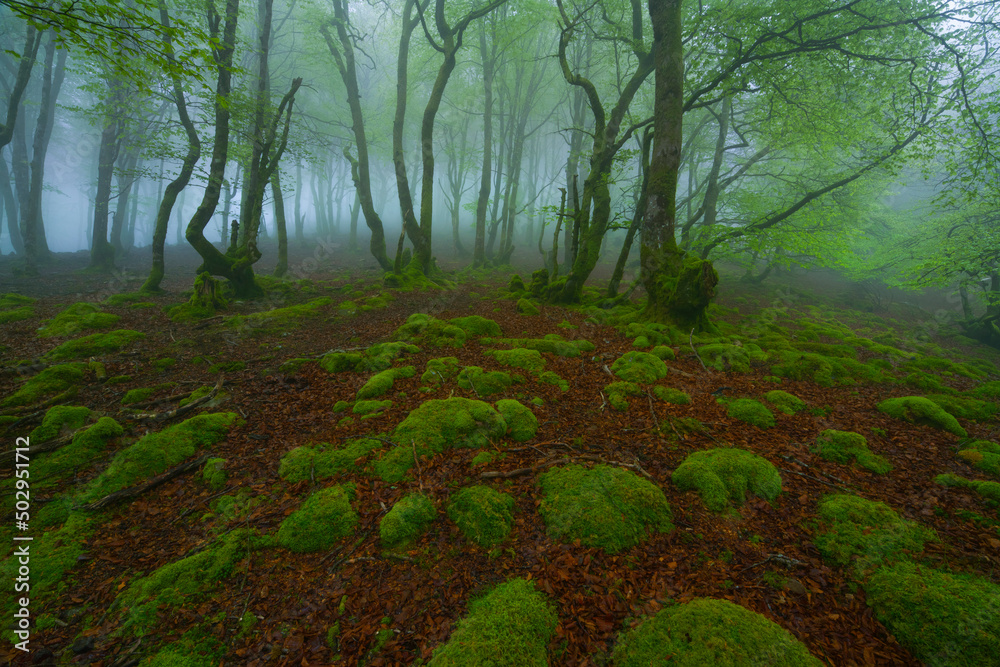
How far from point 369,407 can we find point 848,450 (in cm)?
590

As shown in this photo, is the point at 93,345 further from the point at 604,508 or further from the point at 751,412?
the point at 751,412

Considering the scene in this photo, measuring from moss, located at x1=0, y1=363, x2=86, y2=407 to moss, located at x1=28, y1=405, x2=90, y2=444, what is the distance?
3.01ft

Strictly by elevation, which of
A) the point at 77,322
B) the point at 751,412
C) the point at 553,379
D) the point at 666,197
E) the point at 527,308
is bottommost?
the point at 751,412

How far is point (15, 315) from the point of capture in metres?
8.70

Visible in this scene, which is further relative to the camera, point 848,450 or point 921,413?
point 921,413

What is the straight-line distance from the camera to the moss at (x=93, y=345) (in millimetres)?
6391

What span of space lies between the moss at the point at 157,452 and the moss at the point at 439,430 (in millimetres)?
2279

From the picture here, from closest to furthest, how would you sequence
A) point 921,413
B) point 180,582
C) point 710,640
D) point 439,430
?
point 710,640 < point 180,582 < point 439,430 < point 921,413

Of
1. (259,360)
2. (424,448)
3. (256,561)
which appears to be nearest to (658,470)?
(424,448)

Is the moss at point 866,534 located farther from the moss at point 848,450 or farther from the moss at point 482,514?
the moss at point 482,514

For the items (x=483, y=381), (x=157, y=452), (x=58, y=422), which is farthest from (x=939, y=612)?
(x=58, y=422)

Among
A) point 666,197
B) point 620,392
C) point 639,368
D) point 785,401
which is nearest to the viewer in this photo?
point 785,401

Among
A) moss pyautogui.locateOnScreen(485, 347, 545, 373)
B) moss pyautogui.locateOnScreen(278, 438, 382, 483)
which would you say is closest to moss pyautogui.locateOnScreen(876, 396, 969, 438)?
moss pyautogui.locateOnScreen(485, 347, 545, 373)

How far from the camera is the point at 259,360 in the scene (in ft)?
22.2
